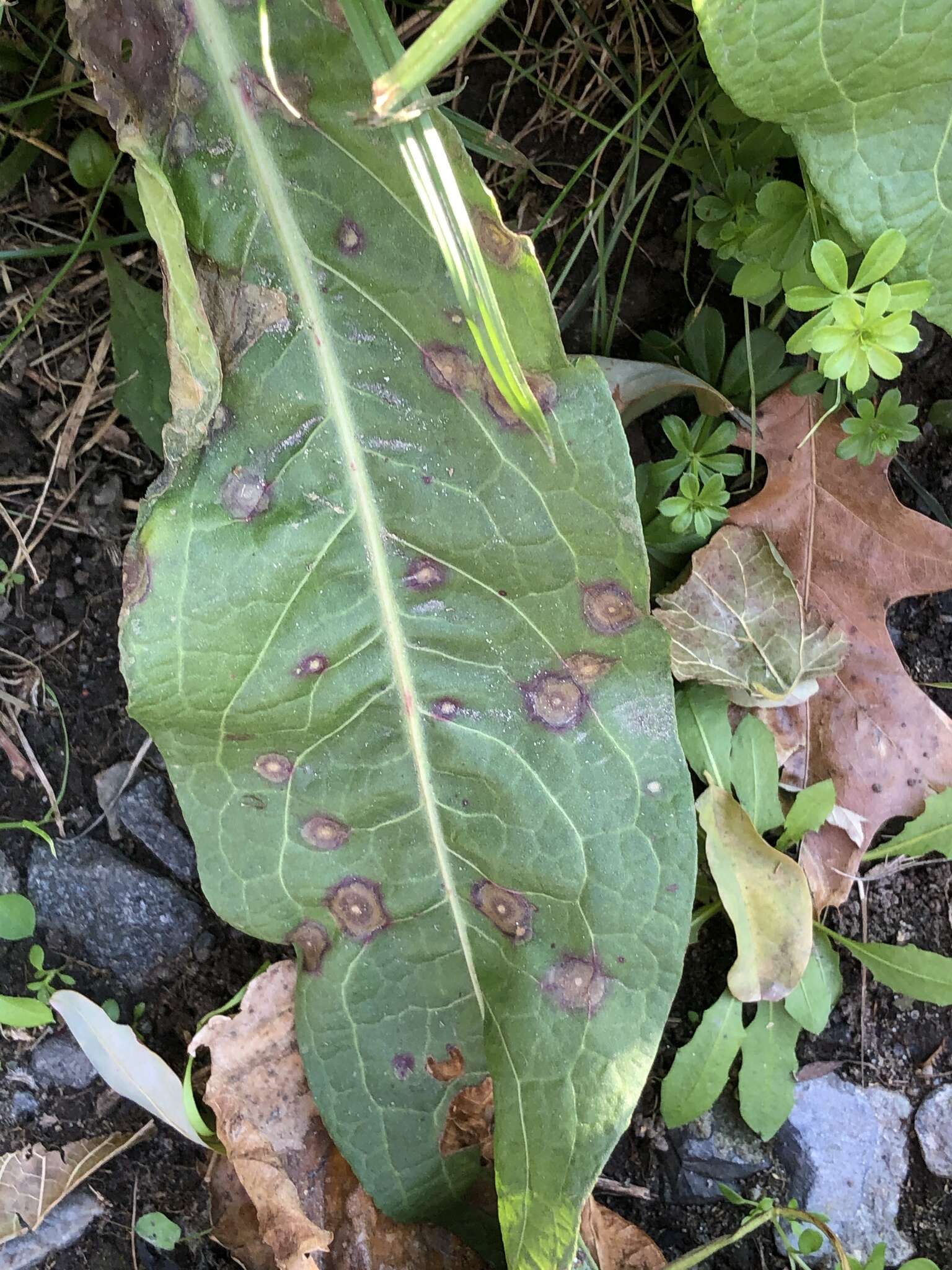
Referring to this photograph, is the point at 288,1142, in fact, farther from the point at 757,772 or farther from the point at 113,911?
the point at 757,772

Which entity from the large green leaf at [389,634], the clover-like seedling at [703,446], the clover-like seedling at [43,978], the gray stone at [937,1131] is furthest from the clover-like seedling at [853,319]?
the clover-like seedling at [43,978]

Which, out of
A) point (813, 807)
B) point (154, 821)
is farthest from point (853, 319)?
point (154, 821)

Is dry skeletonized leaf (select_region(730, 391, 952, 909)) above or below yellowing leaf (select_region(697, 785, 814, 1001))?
above

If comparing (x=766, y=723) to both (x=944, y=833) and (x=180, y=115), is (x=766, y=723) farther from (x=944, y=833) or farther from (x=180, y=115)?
(x=180, y=115)

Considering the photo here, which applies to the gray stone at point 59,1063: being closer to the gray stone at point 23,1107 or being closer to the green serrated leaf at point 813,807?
the gray stone at point 23,1107

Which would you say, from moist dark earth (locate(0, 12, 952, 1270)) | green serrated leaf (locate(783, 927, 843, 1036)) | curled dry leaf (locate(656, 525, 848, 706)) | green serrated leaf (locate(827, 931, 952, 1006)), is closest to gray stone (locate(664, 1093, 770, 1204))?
moist dark earth (locate(0, 12, 952, 1270))

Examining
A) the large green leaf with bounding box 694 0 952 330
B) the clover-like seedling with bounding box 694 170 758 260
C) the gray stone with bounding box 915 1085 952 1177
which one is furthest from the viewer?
the gray stone with bounding box 915 1085 952 1177

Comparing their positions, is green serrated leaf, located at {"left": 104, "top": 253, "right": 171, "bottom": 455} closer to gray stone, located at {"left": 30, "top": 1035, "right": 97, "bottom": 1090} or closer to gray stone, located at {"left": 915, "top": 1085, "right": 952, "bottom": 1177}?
gray stone, located at {"left": 30, "top": 1035, "right": 97, "bottom": 1090}
